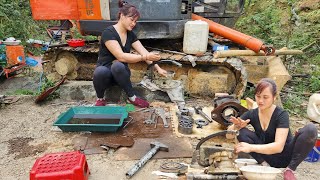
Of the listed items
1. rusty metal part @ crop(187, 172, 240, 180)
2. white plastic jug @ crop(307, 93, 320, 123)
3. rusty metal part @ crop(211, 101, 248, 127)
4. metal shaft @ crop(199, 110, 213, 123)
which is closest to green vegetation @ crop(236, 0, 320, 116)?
white plastic jug @ crop(307, 93, 320, 123)

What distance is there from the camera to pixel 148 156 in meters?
3.54

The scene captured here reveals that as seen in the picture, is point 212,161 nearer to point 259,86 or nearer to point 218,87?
point 259,86

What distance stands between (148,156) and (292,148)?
4.97 ft

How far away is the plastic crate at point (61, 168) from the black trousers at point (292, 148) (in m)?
1.60

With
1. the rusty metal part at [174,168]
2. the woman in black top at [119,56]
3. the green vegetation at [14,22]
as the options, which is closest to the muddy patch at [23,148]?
the woman in black top at [119,56]

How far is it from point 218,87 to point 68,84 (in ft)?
9.14

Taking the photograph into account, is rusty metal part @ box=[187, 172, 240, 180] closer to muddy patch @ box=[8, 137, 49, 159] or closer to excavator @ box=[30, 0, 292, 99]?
muddy patch @ box=[8, 137, 49, 159]

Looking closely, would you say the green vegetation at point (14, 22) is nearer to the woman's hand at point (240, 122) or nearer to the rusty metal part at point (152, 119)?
the rusty metal part at point (152, 119)

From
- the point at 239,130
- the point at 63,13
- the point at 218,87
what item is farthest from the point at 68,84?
the point at 239,130

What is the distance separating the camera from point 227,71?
5.82 m

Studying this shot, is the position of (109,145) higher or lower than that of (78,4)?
lower

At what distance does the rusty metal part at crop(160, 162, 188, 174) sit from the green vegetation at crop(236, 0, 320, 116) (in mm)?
2912

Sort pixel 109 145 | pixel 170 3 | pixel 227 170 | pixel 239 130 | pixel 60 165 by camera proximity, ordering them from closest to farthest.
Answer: pixel 227 170, pixel 60 165, pixel 239 130, pixel 109 145, pixel 170 3

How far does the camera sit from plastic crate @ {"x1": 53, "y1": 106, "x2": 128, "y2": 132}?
4.07 meters
